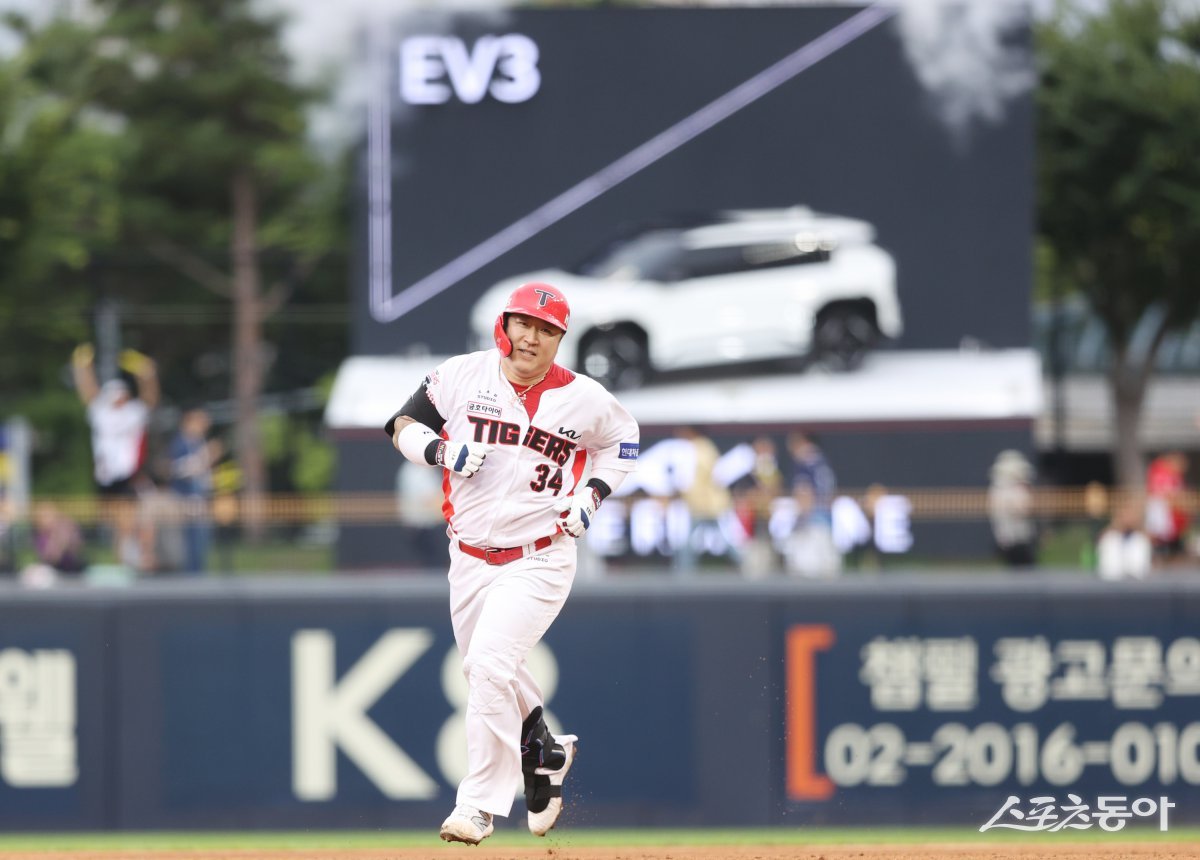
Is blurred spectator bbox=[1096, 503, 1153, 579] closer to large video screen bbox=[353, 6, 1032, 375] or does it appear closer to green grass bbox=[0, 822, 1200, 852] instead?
large video screen bbox=[353, 6, 1032, 375]

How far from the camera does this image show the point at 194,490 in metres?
17.4

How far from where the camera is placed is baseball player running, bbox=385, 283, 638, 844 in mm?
7386

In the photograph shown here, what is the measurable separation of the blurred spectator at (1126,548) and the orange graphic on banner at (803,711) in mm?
5147

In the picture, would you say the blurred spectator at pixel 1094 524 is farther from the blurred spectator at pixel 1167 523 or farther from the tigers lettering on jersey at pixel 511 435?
the tigers lettering on jersey at pixel 511 435

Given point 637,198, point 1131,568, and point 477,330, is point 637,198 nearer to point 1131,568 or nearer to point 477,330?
point 477,330

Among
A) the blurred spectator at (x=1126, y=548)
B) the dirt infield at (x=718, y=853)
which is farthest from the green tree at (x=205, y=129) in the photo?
the dirt infield at (x=718, y=853)

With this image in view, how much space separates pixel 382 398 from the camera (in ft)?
62.4

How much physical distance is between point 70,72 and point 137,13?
2235 mm

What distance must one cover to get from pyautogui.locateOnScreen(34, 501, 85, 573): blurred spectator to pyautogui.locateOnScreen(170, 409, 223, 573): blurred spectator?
0.97m

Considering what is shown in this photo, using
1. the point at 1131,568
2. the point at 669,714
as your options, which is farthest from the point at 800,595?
the point at 1131,568

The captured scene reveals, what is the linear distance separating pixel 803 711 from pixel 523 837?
6.51 ft

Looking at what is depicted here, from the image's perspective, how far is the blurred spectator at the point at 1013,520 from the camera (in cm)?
1719

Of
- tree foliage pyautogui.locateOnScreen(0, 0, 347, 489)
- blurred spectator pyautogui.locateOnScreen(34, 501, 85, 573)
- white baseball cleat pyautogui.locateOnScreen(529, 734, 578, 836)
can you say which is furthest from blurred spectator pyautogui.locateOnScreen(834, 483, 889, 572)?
tree foliage pyautogui.locateOnScreen(0, 0, 347, 489)

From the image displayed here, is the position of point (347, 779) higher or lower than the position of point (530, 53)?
lower
